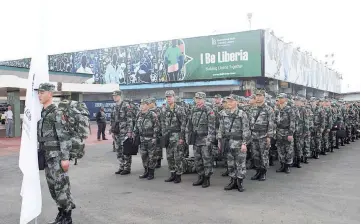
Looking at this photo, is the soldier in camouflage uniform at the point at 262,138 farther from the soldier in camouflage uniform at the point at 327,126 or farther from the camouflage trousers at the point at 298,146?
the soldier in camouflage uniform at the point at 327,126

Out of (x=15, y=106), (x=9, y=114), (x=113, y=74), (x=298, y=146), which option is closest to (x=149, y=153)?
(x=298, y=146)

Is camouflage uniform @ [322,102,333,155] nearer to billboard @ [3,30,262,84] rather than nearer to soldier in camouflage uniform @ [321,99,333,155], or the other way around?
soldier in camouflage uniform @ [321,99,333,155]

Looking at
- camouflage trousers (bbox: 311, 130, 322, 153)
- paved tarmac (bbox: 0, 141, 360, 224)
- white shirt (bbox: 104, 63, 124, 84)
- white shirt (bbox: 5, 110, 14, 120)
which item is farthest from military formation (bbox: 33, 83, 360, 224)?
white shirt (bbox: 104, 63, 124, 84)

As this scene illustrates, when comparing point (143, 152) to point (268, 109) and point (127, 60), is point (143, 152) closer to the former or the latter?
point (268, 109)

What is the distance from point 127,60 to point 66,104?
31722mm

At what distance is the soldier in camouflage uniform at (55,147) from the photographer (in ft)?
14.8

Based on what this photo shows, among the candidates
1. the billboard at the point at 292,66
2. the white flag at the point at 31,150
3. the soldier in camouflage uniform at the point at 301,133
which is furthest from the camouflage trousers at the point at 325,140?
the billboard at the point at 292,66

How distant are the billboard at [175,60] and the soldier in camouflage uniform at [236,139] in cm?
2242

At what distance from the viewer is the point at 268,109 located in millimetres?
7715

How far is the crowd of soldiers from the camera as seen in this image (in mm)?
6703

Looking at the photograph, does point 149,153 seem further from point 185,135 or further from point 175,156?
point 185,135

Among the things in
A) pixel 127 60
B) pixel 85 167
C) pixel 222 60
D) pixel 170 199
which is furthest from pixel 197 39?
pixel 170 199

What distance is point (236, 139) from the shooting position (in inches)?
261

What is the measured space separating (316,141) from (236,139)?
574cm
